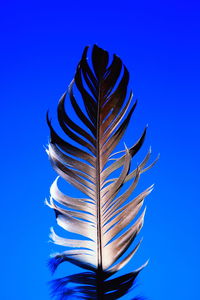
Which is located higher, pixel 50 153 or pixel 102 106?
pixel 102 106

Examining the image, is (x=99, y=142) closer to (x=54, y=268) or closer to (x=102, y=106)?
(x=102, y=106)

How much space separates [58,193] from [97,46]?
0.57 metres

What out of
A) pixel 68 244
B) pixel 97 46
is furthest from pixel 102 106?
pixel 68 244

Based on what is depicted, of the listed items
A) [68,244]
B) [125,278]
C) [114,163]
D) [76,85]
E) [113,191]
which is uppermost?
[76,85]

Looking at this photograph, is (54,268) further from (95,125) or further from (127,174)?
(95,125)

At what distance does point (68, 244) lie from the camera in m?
1.78

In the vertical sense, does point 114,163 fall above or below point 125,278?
above

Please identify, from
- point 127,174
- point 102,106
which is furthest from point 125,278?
point 102,106

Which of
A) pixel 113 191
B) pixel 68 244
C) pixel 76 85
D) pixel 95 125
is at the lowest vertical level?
pixel 68 244

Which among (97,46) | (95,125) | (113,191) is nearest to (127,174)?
(113,191)

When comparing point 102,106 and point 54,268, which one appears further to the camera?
point 102,106

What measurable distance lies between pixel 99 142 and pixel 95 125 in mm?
69

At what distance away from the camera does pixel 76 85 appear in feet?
6.24

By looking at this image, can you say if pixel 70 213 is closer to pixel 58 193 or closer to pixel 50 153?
pixel 58 193
